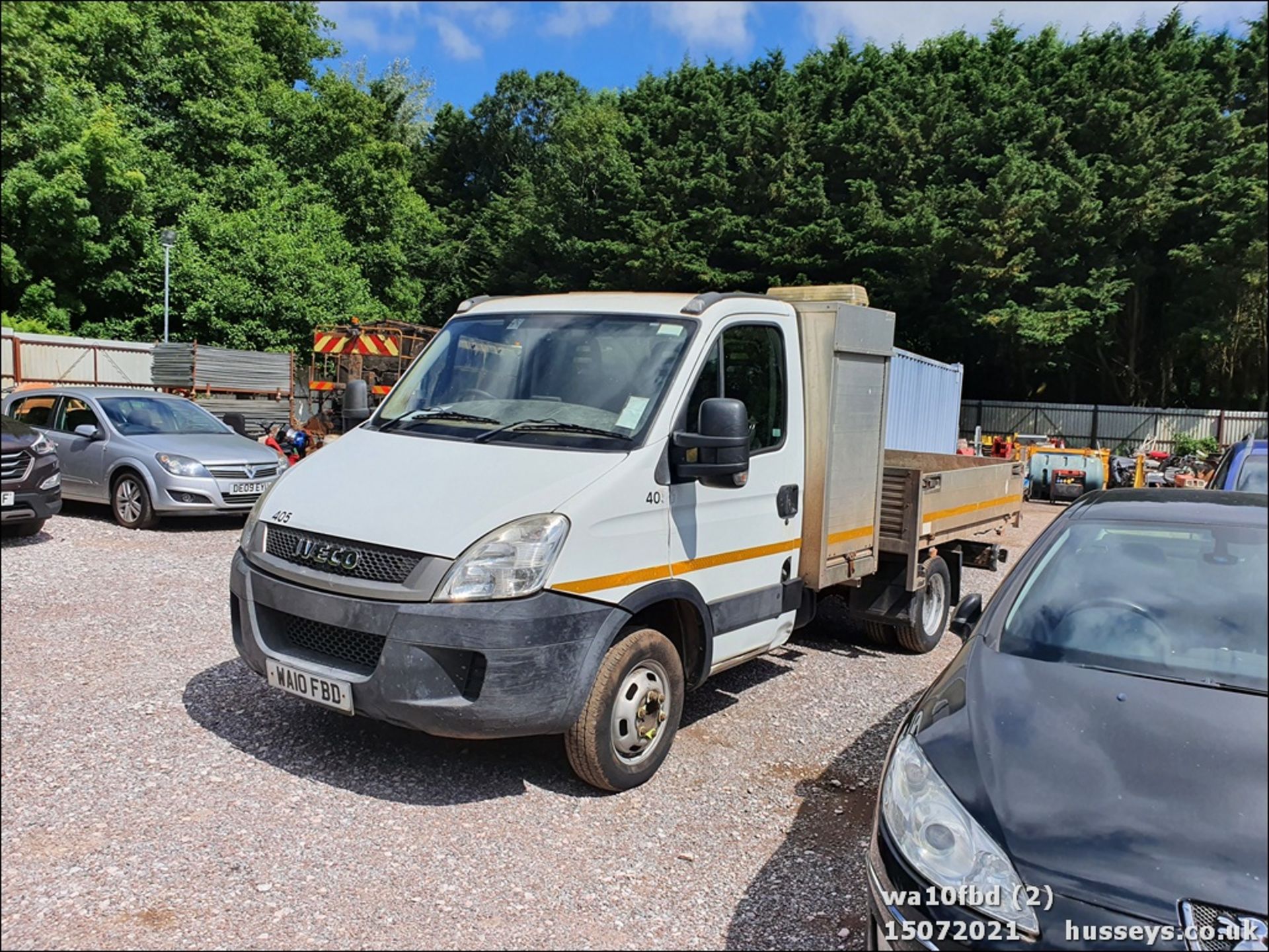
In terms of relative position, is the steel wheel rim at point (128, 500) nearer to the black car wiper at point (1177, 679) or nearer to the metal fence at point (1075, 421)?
the black car wiper at point (1177, 679)

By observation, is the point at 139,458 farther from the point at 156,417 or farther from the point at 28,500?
the point at 28,500

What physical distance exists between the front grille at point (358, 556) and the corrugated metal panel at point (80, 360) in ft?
5.70

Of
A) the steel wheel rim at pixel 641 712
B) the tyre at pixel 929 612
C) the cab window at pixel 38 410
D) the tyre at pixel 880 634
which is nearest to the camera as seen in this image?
the steel wheel rim at pixel 641 712

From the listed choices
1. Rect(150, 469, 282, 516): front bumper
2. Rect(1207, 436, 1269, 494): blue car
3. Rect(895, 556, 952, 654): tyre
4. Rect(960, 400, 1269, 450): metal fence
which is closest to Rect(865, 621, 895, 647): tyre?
Rect(895, 556, 952, 654): tyre

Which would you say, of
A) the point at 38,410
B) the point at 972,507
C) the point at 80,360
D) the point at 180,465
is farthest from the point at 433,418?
the point at 38,410

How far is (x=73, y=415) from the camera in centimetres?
1024

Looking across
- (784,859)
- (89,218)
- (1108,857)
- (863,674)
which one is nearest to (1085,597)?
(1108,857)

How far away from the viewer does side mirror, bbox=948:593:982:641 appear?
3.84 metres

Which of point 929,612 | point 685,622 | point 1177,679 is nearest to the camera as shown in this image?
point 1177,679

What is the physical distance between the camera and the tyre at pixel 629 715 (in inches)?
150

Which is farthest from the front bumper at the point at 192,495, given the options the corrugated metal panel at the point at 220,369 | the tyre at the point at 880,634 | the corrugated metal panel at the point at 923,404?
the corrugated metal panel at the point at 923,404

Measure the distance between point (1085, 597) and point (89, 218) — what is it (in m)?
5.39

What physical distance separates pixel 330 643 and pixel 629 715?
1.38 metres

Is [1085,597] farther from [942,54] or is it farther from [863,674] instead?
[942,54]
